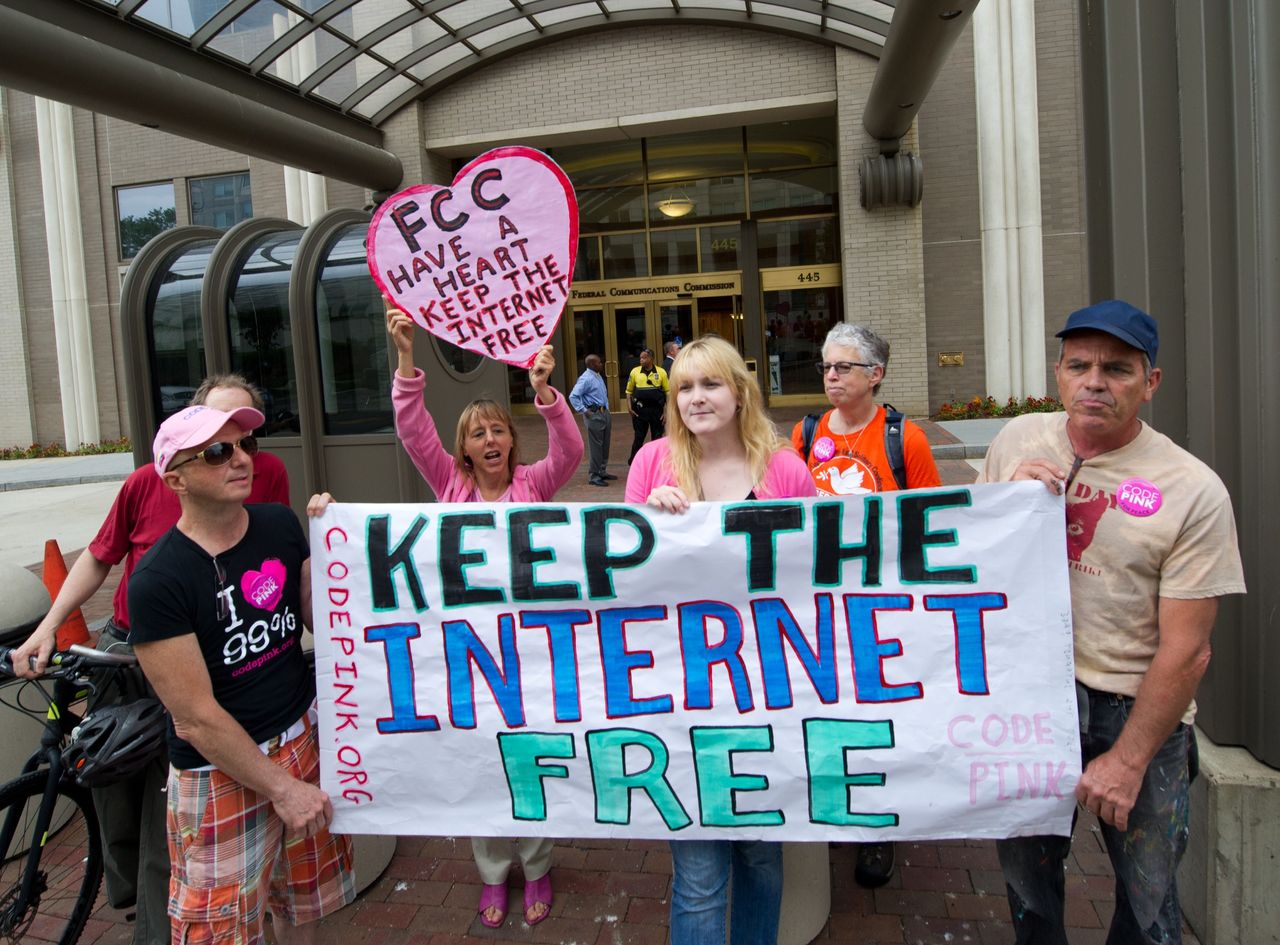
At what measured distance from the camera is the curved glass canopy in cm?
1358

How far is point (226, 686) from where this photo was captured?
2320 mm

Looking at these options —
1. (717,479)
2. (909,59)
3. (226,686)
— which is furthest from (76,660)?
(909,59)

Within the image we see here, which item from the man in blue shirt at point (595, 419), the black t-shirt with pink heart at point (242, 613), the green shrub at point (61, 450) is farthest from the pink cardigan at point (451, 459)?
the green shrub at point (61, 450)

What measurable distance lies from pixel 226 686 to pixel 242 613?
0.61ft

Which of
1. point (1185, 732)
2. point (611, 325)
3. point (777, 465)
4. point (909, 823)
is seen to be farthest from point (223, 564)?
point (611, 325)

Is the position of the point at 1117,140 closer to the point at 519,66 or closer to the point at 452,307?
the point at 452,307

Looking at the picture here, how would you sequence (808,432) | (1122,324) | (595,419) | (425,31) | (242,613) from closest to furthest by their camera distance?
(1122,324)
(242,613)
(808,432)
(595,419)
(425,31)

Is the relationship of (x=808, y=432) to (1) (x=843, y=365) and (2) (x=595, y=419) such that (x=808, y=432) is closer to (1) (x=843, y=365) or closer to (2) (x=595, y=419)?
(1) (x=843, y=365)

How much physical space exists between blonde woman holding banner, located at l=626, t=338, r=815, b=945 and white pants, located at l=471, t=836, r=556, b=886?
0.73 metres

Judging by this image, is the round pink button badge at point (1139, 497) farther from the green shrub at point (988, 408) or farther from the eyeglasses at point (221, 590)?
the green shrub at point (988, 408)

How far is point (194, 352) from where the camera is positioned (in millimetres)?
8648

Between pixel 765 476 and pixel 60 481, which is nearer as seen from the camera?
pixel 765 476

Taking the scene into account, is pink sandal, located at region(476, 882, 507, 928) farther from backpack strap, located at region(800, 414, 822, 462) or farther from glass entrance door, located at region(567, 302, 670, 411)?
glass entrance door, located at region(567, 302, 670, 411)

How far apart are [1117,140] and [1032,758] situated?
2.02 m
